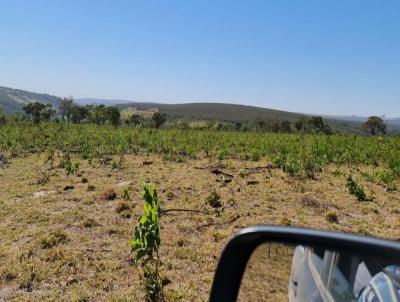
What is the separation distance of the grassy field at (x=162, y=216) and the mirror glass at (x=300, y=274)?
13.4 ft

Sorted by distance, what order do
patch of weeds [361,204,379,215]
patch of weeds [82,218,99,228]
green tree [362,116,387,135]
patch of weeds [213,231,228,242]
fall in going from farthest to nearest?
green tree [362,116,387,135], patch of weeds [361,204,379,215], patch of weeds [82,218,99,228], patch of weeds [213,231,228,242]

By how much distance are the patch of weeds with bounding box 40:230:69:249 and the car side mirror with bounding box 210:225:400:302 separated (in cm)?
636

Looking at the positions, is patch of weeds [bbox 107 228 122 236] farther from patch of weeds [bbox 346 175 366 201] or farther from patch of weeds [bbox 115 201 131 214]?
patch of weeds [bbox 346 175 366 201]

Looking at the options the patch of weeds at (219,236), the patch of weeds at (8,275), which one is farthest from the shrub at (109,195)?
the patch of weeds at (8,275)

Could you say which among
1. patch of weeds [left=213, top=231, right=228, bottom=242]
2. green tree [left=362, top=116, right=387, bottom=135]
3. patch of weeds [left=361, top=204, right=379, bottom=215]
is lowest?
patch of weeds [left=213, top=231, right=228, bottom=242]

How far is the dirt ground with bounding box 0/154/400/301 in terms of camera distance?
6.09m

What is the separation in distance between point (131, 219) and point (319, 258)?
308 inches

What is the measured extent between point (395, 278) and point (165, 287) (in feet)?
16.4

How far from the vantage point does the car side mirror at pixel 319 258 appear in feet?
4.16

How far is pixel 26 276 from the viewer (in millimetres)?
6195

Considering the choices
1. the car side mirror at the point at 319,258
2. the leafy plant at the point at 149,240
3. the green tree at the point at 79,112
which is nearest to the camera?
the car side mirror at the point at 319,258

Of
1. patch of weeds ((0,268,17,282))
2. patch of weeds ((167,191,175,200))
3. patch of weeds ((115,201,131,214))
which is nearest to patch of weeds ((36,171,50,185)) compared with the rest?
patch of weeds ((167,191,175,200))

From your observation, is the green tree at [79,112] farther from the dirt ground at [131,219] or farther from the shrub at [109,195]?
the shrub at [109,195]

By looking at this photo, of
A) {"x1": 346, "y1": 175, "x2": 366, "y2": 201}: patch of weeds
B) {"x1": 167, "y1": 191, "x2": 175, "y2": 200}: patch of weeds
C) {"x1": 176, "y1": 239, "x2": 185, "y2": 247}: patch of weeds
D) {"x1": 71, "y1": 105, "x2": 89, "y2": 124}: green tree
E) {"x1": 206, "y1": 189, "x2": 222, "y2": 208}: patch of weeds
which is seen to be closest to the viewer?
{"x1": 176, "y1": 239, "x2": 185, "y2": 247}: patch of weeds
